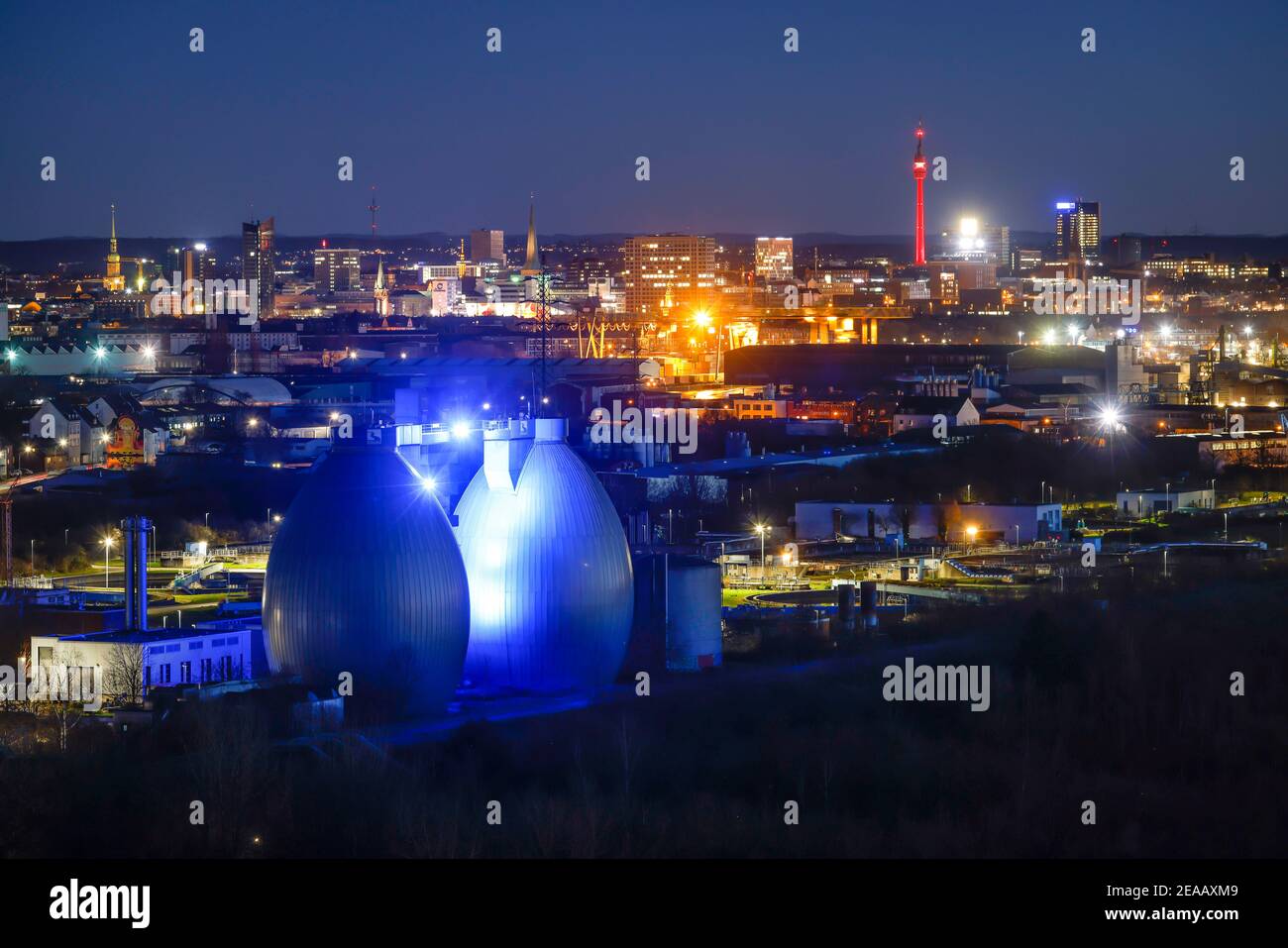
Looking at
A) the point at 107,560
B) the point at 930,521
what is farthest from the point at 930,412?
the point at 107,560

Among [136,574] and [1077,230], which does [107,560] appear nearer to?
[136,574]

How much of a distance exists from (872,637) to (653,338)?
203 ft

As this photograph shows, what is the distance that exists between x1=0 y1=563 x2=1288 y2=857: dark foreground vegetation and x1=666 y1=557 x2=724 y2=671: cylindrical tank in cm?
39

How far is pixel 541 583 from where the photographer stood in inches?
699

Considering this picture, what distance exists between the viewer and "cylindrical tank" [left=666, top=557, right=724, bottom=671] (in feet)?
63.0

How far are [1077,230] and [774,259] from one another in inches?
600

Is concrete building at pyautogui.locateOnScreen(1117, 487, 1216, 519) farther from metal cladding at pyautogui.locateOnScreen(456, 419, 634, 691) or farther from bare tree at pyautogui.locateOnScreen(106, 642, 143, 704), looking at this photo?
bare tree at pyautogui.locateOnScreen(106, 642, 143, 704)

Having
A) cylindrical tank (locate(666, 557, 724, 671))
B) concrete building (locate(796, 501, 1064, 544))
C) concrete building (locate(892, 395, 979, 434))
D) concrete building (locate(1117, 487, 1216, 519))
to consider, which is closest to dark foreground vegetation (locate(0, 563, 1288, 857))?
cylindrical tank (locate(666, 557, 724, 671))

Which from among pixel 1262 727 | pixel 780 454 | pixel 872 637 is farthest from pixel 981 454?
pixel 1262 727

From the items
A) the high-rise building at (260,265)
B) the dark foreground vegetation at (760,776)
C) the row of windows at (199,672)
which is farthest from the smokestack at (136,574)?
the high-rise building at (260,265)

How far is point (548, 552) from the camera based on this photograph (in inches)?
701

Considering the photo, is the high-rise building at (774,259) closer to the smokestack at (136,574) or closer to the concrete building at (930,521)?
the concrete building at (930,521)
